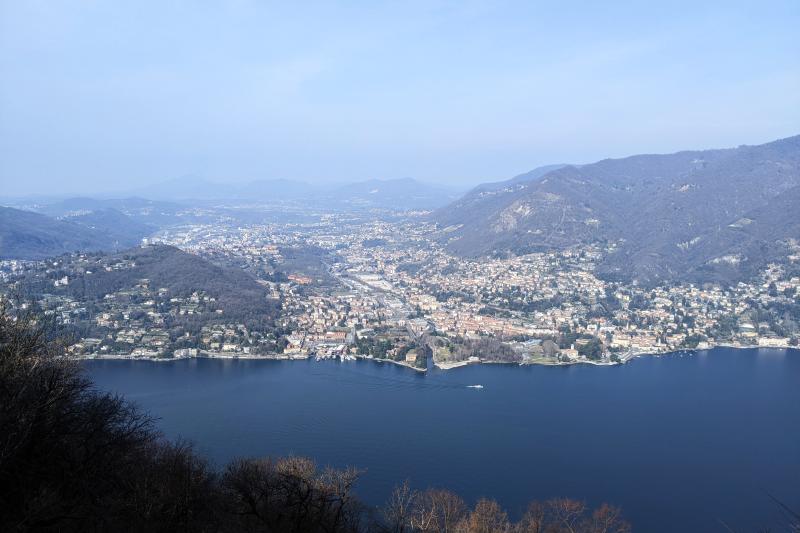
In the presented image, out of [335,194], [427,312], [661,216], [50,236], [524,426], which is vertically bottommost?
[524,426]

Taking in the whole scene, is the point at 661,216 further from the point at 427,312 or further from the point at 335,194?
the point at 335,194

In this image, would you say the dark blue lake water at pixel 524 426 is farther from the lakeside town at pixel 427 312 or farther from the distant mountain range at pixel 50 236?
the distant mountain range at pixel 50 236

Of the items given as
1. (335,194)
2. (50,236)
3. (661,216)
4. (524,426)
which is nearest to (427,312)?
(524,426)

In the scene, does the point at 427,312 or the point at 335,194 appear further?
the point at 335,194

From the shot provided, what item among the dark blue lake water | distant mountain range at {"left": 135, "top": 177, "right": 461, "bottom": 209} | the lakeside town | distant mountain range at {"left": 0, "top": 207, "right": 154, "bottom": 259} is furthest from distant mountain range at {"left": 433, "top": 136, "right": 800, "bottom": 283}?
distant mountain range at {"left": 135, "top": 177, "right": 461, "bottom": 209}

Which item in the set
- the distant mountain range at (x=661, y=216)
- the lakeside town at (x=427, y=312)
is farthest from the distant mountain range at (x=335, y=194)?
the lakeside town at (x=427, y=312)

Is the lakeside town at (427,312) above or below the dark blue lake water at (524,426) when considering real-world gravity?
above

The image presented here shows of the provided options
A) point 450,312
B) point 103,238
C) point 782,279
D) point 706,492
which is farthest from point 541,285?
point 103,238
